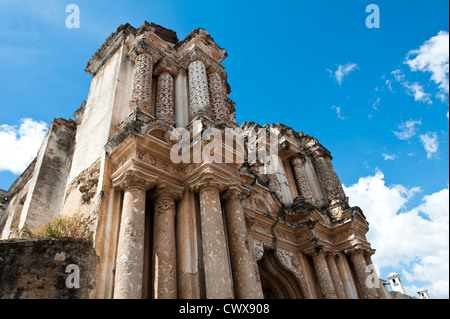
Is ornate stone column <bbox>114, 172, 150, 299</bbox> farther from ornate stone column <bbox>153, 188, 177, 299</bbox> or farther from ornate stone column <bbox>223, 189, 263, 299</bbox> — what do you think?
ornate stone column <bbox>223, 189, 263, 299</bbox>

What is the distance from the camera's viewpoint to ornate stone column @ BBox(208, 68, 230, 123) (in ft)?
24.3

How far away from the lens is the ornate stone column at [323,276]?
923cm

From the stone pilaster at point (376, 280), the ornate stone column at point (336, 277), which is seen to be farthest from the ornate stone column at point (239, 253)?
the stone pilaster at point (376, 280)

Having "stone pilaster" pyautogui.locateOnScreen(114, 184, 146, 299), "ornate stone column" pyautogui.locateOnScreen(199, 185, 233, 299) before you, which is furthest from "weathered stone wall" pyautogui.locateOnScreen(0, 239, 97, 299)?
A: "ornate stone column" pyautogui.locateOnScreen(199, 185, 233, 299)

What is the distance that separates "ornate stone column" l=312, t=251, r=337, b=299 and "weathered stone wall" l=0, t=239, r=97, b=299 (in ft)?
24.0

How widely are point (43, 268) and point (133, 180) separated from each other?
1700 millimetres

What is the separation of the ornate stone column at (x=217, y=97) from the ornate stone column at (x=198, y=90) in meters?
0.34

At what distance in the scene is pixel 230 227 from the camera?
5602 mm

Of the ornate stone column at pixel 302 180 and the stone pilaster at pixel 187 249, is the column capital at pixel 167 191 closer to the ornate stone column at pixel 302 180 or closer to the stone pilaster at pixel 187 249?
the stone pilaster at pixel 187 249

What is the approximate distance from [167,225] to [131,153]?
1.37 m

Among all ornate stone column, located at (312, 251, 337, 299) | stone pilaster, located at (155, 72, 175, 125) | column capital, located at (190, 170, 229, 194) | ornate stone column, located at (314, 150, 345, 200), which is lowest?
ornate stone column, located at (312, 251, 337, 299)
